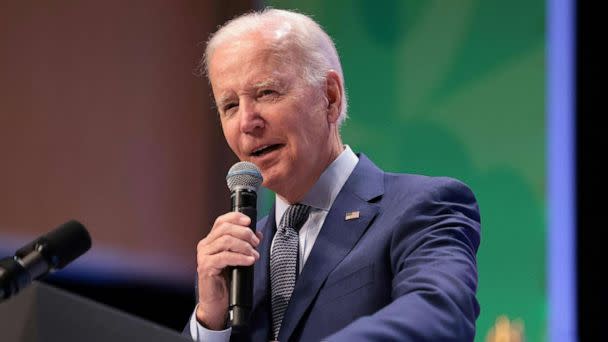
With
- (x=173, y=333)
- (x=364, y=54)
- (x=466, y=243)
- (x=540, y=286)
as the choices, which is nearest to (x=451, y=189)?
(x=466, y=243)

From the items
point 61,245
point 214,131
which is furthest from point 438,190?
point 214,131

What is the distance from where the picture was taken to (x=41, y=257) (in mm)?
1276

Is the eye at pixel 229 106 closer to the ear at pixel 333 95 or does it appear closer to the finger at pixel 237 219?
the ear at pixel 333 95

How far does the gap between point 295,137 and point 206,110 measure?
2.32m

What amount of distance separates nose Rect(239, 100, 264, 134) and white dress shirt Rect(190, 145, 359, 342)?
0.23 metres

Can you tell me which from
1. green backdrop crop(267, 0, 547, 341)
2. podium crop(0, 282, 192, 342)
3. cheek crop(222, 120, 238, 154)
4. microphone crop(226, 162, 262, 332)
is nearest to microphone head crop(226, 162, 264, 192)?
microphone crop(226, 162, 262, 332)

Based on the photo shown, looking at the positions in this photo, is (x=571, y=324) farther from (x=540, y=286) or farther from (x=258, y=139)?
(x=258, y=139)

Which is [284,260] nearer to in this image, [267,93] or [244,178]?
[244,178]

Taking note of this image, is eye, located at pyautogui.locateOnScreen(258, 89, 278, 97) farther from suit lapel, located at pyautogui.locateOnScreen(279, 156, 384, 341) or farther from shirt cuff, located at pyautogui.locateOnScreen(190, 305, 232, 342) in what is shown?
shirt cuff, located at pyautogui.locateOnScreen(190, 305, 232, 342)

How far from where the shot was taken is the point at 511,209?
11.0ft

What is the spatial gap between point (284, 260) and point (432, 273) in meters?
0.58

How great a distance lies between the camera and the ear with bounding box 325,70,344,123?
2.39 meters

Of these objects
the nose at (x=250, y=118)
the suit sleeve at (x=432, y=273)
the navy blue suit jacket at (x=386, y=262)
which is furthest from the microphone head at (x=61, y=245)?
the nose at (x=250, y=118)

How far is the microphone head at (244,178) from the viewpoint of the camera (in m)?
1.93
